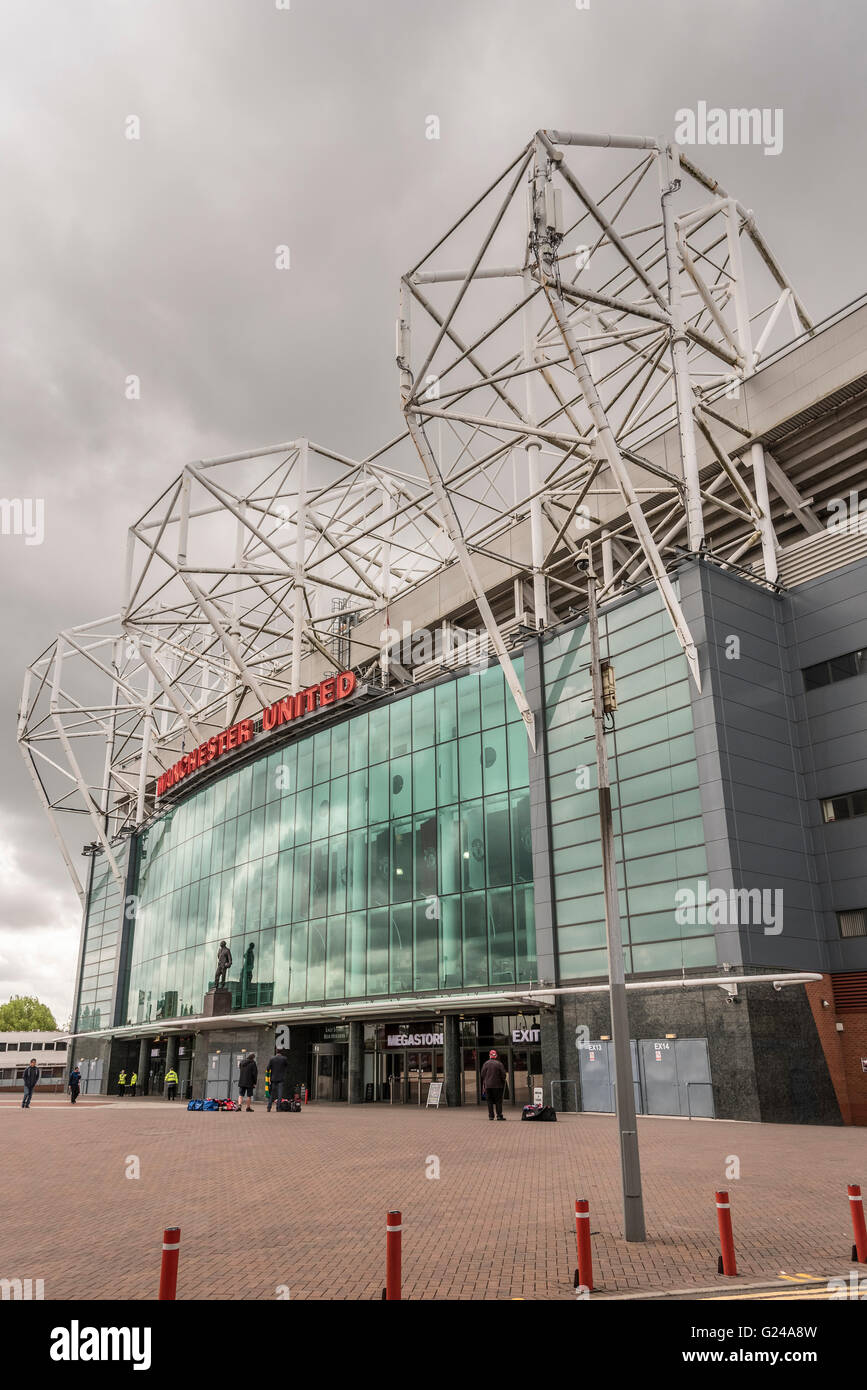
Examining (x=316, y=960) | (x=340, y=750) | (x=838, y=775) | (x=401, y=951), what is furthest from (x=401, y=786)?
(x=838, y=775)

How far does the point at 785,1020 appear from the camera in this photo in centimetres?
2486

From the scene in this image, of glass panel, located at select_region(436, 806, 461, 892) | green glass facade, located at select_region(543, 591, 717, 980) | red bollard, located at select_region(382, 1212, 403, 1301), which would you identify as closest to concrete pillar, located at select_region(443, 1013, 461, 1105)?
glass panel, located at select_region(436, 806, 461, 892)

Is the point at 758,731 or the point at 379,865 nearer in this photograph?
the point at 758,731

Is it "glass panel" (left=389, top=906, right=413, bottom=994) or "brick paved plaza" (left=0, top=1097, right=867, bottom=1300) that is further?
"glass panel" (left=389, top=906, right=413, bottom=994)

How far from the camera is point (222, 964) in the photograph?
44625 mm

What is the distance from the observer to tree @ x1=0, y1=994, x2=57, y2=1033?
137 m

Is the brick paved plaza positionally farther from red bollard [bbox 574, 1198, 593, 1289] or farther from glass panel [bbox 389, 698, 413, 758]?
glass panel [bbox 389, 698, 413, 758]

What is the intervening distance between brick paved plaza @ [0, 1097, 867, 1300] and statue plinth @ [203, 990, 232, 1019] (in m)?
22.7

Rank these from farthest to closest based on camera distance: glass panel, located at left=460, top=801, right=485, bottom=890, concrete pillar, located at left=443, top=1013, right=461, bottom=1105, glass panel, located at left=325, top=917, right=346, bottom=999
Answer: glass panel, located at left=325, top=917, right=346, bottom=999, glass panel, located at left=460, top=801, right=485, bottom=890, concrete pillar, located at left=443, top=1013, right=461, bottom=1105

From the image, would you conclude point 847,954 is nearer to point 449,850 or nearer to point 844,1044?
point 844,1044

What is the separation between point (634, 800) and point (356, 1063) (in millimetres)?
17208

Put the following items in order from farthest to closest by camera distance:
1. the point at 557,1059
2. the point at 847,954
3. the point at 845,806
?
the point at 557,1059 → the point at 845,806 → the point at 847,954

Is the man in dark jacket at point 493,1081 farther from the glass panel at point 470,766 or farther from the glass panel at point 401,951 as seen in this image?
the glass panel at point 470,766

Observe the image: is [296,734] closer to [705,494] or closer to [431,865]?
[431,865]
